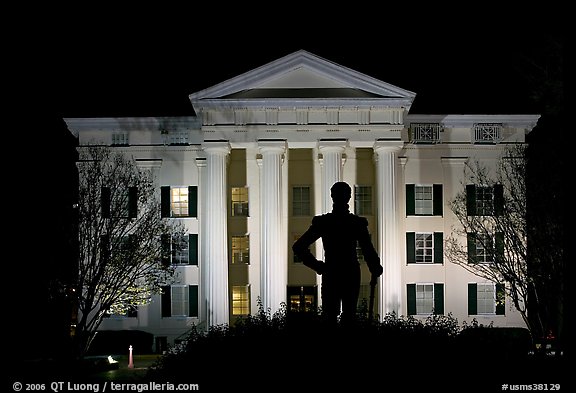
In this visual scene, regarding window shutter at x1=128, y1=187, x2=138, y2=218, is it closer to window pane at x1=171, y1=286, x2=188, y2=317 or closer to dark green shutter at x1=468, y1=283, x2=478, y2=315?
window pane at x1=171, y1=286, x2=188, y2=317

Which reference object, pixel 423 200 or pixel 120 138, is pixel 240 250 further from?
pixel 423 200

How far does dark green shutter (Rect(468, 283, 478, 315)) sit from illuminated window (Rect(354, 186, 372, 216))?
23.2 feet

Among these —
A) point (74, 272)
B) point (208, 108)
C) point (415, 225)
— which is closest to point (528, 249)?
point (415, 225)

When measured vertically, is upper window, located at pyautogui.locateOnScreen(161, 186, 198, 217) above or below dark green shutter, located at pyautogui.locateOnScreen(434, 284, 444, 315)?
above

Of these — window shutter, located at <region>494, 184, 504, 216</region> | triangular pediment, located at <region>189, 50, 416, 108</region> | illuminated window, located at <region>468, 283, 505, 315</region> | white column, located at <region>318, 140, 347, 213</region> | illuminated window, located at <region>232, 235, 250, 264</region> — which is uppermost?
triangular pediment, located at <region>189, 50, 416, 108</region>

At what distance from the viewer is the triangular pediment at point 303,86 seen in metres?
39.1

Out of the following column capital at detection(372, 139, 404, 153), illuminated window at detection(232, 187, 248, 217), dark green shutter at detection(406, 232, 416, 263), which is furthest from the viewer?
illuminated window at detection(232, 187, 248, 217)

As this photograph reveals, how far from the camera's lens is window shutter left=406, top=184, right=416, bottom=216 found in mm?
42719

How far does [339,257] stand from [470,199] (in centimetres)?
2822

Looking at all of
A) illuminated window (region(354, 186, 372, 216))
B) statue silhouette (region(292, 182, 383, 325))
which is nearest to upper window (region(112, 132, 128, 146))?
illuminated window (region(354, 186, 372, 216))

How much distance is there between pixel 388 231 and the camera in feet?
131

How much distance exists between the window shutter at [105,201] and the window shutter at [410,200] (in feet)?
54.9

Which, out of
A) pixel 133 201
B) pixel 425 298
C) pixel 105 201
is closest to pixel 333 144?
pixel 425 298

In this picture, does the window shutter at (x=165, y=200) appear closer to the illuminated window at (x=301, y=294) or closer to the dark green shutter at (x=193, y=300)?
the dark green shutter at (x=193, y=300)
